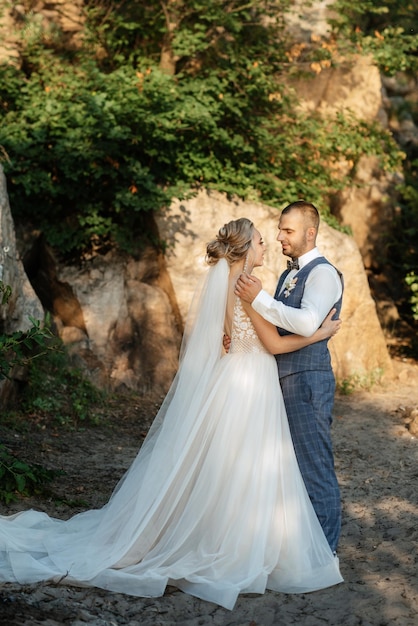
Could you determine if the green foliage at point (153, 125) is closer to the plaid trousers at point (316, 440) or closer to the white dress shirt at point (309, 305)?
the white dress shirt at point (309, 305)

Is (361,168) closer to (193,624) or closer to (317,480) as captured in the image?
(317,480)

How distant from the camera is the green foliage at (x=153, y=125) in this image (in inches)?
352

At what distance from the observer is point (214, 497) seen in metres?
4.23

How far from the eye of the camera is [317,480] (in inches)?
169

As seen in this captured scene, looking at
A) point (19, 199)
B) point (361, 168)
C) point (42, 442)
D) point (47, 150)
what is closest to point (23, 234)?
point (19, 199)

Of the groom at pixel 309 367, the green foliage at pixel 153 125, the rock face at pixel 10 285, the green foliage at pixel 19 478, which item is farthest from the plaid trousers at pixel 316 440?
the green foliage at pixel 153 125

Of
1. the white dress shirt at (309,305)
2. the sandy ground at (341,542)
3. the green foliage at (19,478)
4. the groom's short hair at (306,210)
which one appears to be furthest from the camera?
the green foliage at (19,478)

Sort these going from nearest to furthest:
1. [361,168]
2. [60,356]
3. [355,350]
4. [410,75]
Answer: [60,356] < [355,350] < [361,168] < [410,75]

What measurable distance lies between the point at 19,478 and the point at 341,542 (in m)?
2.15

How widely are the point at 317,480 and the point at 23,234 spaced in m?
6.13

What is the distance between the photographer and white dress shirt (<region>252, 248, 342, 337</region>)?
4.14 meters

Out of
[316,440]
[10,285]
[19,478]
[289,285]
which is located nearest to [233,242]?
[289,285]

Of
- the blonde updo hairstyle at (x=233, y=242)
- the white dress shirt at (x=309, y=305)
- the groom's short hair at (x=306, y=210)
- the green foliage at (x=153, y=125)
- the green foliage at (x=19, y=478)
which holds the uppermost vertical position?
the green foliage at (x=153, y=125)

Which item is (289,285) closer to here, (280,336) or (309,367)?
(280,336)
